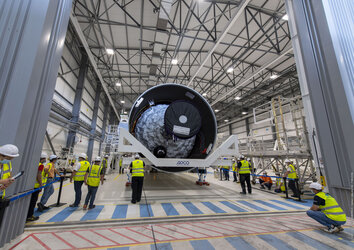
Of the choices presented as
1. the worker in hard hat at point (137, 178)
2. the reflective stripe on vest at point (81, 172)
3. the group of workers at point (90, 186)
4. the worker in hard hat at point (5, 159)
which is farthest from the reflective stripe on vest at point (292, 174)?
the worker in hard hat at point (5, 159)

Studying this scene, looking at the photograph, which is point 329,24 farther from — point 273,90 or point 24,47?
point 273,90

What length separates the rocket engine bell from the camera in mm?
3859

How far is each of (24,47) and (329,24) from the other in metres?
4.90

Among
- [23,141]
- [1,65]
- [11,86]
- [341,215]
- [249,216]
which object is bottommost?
[249,216]

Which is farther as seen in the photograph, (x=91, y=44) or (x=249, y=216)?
(x=91, y=44)

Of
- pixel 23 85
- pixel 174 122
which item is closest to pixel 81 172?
pixel 23 85

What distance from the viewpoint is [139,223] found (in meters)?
2.57

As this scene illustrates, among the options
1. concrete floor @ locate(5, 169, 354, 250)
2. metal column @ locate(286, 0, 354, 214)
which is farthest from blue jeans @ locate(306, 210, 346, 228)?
metal column @ locate(286, 0, 354, 214)

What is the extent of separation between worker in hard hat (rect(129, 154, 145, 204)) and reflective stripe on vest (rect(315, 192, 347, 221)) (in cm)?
366

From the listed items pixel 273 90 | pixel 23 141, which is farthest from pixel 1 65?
pixel 273 90

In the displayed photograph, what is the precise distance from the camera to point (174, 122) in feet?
12.2

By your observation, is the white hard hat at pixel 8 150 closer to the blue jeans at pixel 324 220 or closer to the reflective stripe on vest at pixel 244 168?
the blue jeans at pixel 324 220

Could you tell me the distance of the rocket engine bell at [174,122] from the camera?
386cm

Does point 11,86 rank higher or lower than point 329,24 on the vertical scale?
lower
